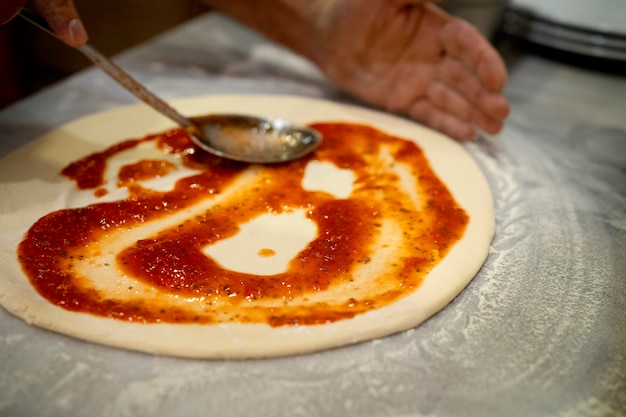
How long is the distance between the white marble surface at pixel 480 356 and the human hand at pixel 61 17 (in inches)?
16.2

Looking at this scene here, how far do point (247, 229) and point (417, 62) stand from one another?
2.88ft

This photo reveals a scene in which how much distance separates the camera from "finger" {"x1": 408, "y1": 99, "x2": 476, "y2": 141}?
167cm

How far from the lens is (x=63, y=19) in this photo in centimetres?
123

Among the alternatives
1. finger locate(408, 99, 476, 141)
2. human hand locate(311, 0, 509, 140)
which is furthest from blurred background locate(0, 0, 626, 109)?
finger locate(408, 99, 476, 141)

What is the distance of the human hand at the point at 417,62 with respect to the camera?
1667 millimetres

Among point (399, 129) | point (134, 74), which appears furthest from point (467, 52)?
point (134, 74)

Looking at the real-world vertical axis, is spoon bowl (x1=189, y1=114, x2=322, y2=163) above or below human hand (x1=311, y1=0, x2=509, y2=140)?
below

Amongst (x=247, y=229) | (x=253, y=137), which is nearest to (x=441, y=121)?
(x=253, y=137)

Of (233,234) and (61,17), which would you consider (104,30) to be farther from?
(233,234)

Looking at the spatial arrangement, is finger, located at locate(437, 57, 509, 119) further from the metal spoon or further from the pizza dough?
the metal spoon

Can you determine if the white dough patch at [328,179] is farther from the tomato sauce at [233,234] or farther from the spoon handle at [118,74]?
the spoon handle at [118,74]

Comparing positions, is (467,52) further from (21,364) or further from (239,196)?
(21,364)

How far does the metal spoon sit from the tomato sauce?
0.11ft

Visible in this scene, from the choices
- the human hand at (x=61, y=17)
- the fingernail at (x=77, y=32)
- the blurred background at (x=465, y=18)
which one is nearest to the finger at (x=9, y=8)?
the human hand at (x=61, y=17)
